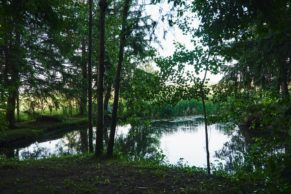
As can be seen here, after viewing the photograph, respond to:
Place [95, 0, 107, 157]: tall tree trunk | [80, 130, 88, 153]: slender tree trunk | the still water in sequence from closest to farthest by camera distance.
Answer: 1. [95, 0, 107, 157]: tall tree trunk
2. the still water
3. [80, 130, 88, 153]: slender tree trunk

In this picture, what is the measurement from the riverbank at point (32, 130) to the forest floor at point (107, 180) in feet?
26.3

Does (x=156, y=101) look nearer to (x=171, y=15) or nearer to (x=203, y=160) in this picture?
(x=171, y=15)

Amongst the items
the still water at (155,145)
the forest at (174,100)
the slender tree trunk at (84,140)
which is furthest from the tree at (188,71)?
the slender tree trunk at (84,140)

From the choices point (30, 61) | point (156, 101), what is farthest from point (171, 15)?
point (30, 61)

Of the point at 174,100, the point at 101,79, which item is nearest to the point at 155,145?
the point at 101,79

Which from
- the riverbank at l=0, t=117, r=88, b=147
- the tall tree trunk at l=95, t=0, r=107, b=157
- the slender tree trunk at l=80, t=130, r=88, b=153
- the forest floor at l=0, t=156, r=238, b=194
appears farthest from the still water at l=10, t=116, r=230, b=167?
the forest floor at l=0, t=156, r=238, b=194

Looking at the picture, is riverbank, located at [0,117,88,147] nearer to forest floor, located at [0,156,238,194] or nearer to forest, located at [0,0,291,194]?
forest, located at [0,0,291,194]

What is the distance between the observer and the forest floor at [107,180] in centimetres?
811

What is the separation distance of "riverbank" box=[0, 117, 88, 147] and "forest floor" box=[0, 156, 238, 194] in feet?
26.3

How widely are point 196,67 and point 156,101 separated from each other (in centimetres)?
161

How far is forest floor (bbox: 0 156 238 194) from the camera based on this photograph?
319 inches

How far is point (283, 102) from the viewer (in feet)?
16.9

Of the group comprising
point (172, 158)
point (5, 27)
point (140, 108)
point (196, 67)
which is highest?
point (5, 27)

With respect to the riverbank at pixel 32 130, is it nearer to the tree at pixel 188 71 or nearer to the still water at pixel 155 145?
the still water at pixel 155 145
